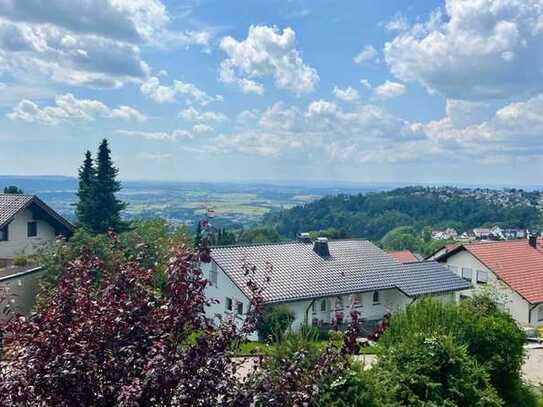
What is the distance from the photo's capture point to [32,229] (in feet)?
99.2

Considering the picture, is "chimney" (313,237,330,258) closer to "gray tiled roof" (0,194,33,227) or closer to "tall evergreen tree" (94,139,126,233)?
"tall evergreen tree" (94,139,126,233)

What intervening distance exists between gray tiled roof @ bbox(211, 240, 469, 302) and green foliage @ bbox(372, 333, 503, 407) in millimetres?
15120

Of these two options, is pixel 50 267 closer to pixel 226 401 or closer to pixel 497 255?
pixel 226 401

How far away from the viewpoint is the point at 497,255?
3484 centimetres

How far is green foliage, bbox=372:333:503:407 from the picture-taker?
29.8 feet

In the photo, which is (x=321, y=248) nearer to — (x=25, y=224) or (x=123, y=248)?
(x=25, y=224)

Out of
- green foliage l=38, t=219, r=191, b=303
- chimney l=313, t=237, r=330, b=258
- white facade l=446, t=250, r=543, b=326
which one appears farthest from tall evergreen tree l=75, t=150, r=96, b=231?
white facade l=446, t=250, r=543, b=326

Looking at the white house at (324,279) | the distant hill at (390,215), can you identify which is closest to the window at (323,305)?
the white house at (324,279)

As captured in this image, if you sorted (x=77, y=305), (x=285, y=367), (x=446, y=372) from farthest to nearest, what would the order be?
(x=446, y=372) < (x=285, y=367) < (x=77, y=305)

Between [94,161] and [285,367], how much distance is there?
118 feet

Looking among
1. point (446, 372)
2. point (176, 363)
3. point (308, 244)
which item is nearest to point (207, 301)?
point (176, 363)

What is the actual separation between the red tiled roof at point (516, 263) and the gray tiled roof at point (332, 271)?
2438mm

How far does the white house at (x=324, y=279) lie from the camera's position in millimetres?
26295

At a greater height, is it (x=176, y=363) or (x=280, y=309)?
(x=176, y=363)
